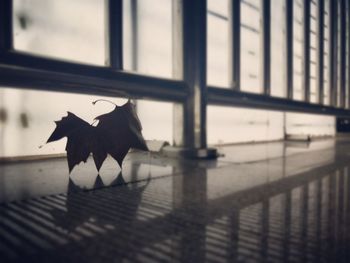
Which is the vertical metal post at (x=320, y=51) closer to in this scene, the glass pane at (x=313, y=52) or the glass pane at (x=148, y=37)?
the glass pane at (x=313, y=52)

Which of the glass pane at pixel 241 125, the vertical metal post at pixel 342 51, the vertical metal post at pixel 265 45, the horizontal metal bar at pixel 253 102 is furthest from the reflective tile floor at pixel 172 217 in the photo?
the vertical metal post at pixel 342 51

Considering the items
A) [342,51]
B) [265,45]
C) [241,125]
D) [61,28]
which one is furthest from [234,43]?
[342,51]

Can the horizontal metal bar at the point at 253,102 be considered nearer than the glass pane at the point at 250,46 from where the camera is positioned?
Yes

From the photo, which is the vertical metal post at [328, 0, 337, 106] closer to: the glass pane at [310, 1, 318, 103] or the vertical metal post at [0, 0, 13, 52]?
the glass pane at [310, 1, 318, 103]

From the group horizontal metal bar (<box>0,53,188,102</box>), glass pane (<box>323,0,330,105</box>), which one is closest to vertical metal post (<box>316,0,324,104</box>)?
glass pane (<box>323,0,330,105</box>)

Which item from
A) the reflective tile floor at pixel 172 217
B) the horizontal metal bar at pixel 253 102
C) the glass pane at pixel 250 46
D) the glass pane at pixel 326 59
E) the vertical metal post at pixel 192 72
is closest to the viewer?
the reflective tile floor at pixel 172 217

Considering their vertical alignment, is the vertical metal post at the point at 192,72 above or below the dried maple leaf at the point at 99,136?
above
